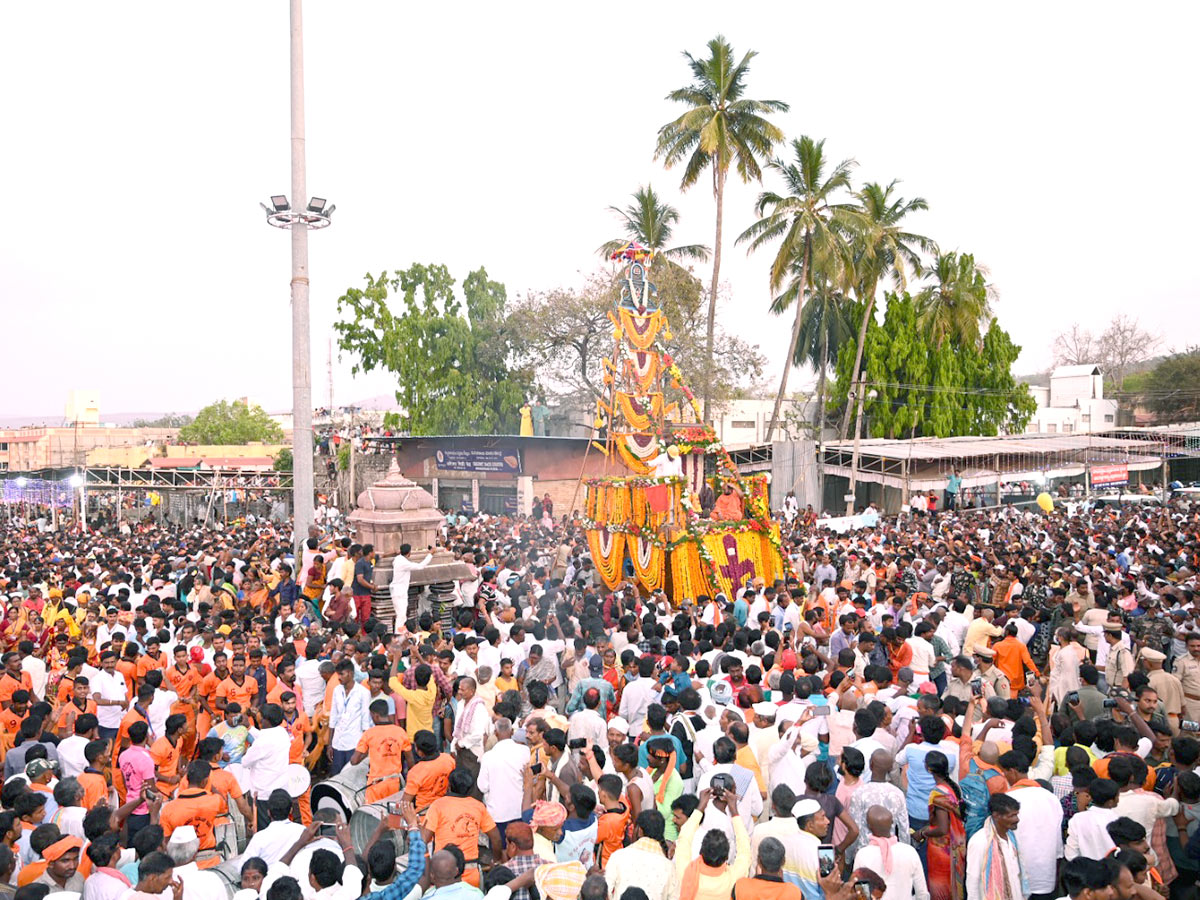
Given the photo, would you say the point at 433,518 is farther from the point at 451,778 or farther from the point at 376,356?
the point at 376,356

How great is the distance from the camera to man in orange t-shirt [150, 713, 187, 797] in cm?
579

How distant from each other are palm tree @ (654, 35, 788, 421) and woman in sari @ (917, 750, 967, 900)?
2512 cm

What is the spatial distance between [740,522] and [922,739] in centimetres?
855

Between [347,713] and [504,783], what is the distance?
5.67 feet

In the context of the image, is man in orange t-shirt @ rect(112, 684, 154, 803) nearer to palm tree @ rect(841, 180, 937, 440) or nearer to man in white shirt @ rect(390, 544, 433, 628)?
man in white shirt @ rect(390, 544, 433, 628)

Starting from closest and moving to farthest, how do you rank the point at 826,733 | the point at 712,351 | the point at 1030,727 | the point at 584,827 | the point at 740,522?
1. the point at 584,827
2. the point at 1030,727
3. the point at 826,733
4. the point at 740,522
5. the point at 712,351

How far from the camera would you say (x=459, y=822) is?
4723 mm

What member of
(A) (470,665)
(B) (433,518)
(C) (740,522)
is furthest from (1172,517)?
(A) (470,665)

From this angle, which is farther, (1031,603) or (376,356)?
(376,356)

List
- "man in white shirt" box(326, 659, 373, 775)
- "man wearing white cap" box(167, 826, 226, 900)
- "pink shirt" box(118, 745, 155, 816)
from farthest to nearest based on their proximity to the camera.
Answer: "man in white shirt" box(326, 659, 373, 775) → "pink shirt" box(118, 745, 155, 816) → "man wearing white cap" box(167, 826, 226, 900)

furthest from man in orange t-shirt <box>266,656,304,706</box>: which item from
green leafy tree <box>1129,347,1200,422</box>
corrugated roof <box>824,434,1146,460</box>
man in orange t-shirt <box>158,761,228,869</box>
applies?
green leafy tree <box>1129,347,1200,422</box>

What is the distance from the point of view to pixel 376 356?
113ft

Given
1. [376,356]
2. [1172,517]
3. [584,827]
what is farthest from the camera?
[376,356]

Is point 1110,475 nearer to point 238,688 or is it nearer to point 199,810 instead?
point 238,688
